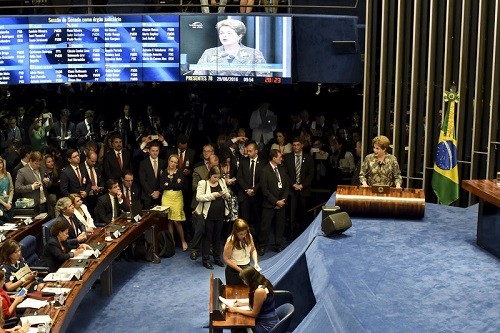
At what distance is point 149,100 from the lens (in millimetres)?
17109

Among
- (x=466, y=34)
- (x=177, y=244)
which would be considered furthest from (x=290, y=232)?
(x=466, y=34)

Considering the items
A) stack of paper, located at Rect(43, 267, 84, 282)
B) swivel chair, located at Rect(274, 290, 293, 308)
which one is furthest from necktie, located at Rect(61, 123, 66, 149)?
swivel chair, located at Rect(274, 290, 293, 308)

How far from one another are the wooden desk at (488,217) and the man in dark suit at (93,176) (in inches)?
222

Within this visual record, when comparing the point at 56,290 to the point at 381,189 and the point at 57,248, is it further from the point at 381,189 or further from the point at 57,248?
the point at 381,189

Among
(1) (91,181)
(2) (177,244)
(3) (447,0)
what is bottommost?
(2) (177,244)

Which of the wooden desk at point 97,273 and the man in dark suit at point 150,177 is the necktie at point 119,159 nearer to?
the man in dark suit at point 150,177

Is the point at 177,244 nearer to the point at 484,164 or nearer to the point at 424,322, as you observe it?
the point at 484,164

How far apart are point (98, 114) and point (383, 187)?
7.75m

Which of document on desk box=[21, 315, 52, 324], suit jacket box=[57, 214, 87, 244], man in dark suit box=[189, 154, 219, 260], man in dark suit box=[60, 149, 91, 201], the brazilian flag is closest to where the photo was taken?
document on desk box=[21, 315, 52, 324]

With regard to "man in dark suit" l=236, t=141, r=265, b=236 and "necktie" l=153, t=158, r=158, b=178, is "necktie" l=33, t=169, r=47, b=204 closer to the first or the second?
"necktie" l=153, t=158, r=158, b=178

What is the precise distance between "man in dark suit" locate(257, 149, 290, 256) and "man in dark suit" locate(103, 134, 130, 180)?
2.15 m

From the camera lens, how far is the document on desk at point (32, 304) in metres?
8.41

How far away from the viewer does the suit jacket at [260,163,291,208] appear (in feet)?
41.8

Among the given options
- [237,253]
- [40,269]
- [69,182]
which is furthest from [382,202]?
[69,182]
